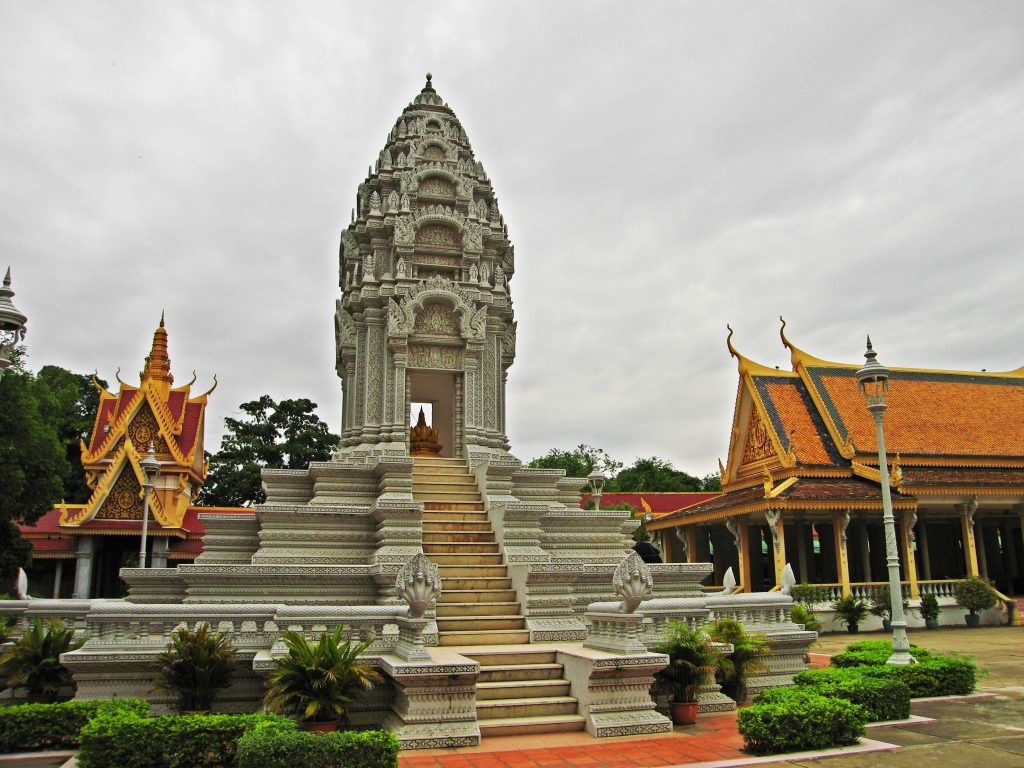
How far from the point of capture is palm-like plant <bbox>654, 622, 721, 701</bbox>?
9102 millimetres

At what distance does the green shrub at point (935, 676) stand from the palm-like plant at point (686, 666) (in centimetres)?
241

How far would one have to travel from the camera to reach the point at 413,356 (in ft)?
54.0

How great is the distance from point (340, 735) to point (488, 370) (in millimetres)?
10983

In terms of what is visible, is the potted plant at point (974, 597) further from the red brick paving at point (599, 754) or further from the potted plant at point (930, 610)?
the red brick paving at point (599, 754)

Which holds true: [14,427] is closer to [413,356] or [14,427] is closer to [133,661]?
[413,356]

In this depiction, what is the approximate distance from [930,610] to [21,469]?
25.5 metres

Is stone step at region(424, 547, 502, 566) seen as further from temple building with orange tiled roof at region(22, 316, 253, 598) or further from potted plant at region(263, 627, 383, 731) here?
temple building with orange tiled roof at region(22, 316, 253, 598)

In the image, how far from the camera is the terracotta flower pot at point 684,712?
29.6ft

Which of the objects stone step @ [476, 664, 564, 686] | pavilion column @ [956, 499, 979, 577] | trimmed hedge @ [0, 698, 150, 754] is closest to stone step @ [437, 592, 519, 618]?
stone step @ [476, 664, 564, 686]

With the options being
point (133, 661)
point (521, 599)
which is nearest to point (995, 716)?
point (521, 599)

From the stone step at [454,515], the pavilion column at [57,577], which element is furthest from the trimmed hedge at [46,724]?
the pavilion column at [57,577]

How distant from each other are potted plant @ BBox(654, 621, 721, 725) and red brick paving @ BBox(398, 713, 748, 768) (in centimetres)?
47

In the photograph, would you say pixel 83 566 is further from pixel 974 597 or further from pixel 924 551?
pixel 924 551

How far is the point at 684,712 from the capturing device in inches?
355
